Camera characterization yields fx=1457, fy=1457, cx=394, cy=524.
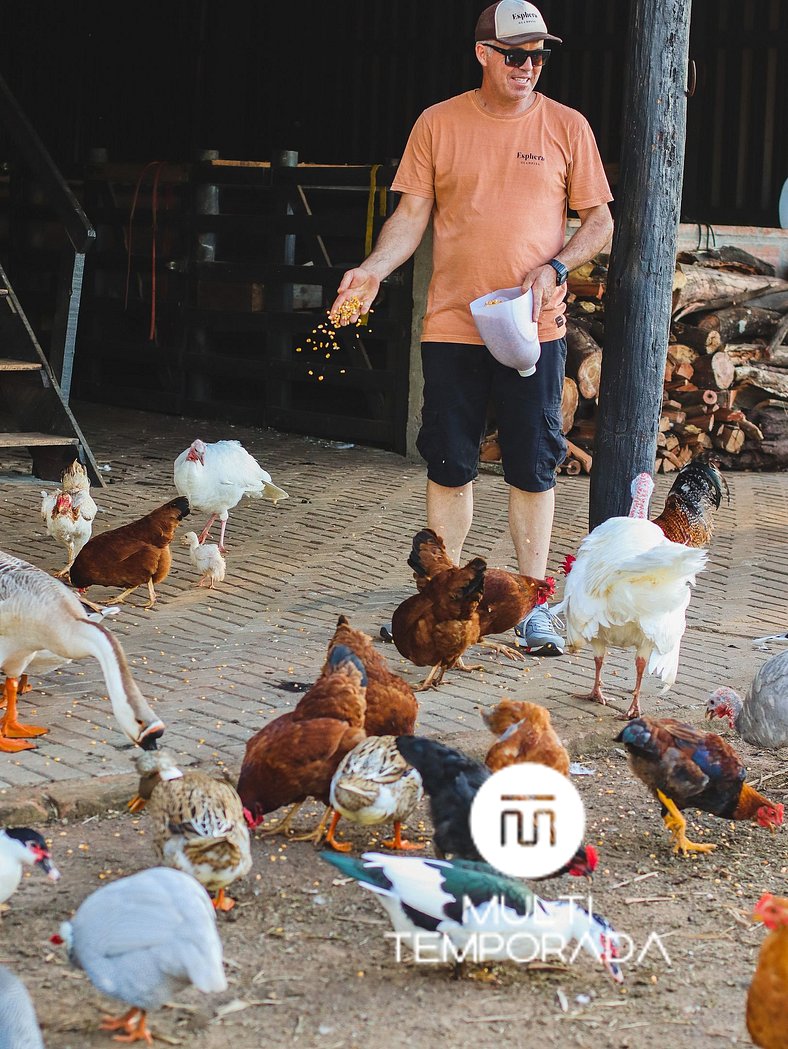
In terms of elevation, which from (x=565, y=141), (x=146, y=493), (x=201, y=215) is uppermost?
(x=565, y=141)

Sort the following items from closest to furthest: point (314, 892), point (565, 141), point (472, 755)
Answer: point (314, 892)
point (472, 755)
point (565, 141)

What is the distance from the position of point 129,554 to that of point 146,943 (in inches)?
145

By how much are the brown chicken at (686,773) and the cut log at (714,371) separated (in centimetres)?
667

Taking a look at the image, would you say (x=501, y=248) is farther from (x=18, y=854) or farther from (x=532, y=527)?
(x=18, y=854)

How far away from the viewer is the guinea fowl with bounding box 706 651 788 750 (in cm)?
504

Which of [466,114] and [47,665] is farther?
[466,114]

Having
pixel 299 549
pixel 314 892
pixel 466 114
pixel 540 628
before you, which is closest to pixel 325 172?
pixel 299 549

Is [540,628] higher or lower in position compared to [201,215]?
lower

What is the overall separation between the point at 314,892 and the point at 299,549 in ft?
13.1

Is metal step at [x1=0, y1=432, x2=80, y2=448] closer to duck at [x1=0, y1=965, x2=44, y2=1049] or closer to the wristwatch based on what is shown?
the wristwatch

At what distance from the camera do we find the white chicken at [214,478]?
7.67 metres

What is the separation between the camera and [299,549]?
7891mm

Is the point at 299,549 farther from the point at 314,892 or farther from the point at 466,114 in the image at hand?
the point at 314,892

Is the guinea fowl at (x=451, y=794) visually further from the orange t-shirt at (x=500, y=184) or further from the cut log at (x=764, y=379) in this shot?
the cut log at (x=764, y=379)
